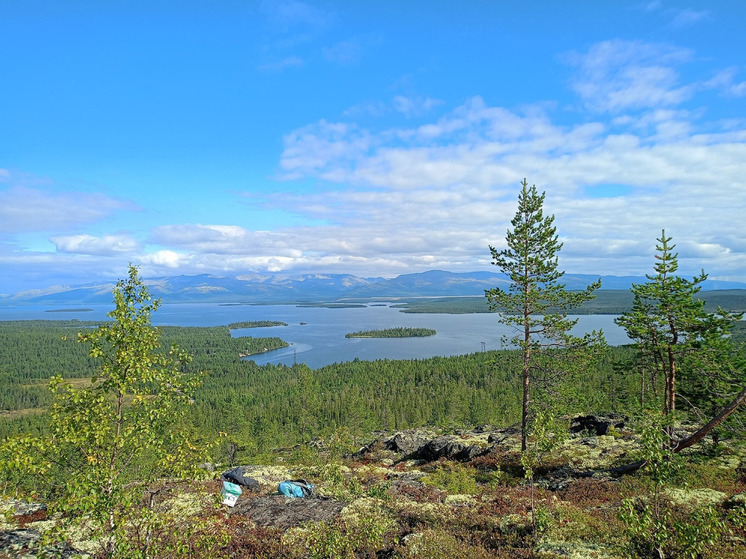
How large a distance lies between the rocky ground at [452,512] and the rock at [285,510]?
0.05 meters

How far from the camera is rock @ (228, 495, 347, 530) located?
1562cm

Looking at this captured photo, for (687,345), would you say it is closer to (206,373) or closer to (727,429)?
(727,429)

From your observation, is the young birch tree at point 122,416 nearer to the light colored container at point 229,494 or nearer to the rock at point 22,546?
the rock at point 22,546

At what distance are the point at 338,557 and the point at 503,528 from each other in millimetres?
6848

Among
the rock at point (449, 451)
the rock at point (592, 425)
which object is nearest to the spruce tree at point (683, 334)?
the rock at point (449, 451)

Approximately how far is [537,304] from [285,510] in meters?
18.8

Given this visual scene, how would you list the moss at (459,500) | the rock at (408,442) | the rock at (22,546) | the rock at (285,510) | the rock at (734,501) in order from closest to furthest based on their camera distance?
the rock at (22,546)
the rock at (734,501)
the rock at (285,510)
the moss at (459,500)
the rock at (408,442)

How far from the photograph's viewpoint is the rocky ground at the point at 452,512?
1175cm

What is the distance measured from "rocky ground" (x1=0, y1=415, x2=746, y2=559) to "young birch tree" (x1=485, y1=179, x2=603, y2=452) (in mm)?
5717

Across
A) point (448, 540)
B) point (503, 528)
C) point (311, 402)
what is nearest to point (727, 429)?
point (503, 528)

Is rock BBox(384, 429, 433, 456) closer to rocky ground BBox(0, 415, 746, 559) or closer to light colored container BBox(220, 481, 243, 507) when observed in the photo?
rocky ground BBox(0, 415, 746, 559)

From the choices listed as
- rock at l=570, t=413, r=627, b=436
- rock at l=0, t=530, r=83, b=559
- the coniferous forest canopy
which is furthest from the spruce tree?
rock at l=0, t=530, r=83, b=559

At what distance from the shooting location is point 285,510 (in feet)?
55.0

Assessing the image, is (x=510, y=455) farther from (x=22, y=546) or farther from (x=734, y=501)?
(x=22, y=546)
